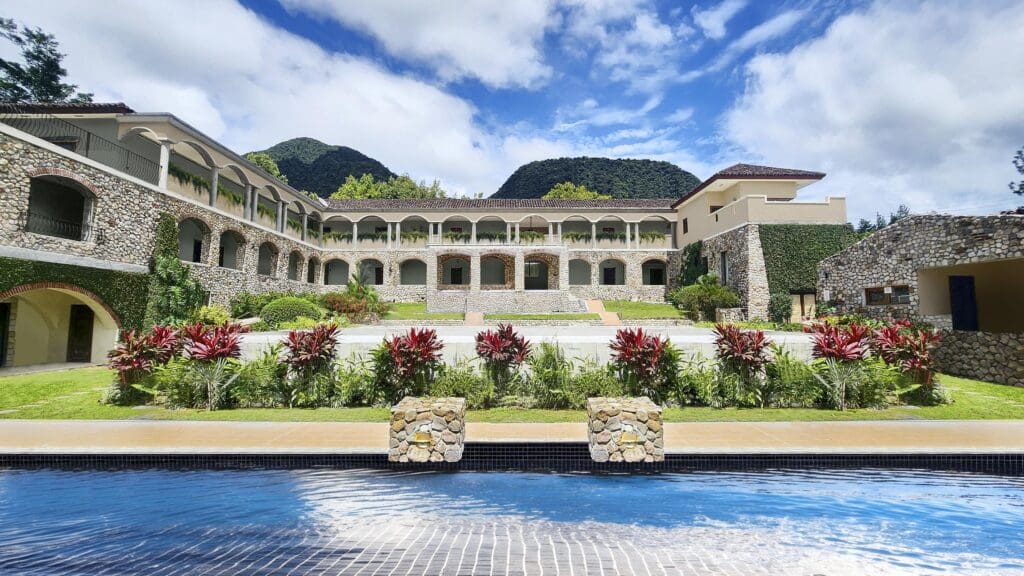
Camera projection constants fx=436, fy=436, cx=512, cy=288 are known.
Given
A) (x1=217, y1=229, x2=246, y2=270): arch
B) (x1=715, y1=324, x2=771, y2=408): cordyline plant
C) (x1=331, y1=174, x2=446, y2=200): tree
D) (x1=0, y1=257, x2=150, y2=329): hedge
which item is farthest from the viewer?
(x1=331, y1=174, x2=446, y2=200): tree

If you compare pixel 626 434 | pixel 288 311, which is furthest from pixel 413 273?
pixel 626 434

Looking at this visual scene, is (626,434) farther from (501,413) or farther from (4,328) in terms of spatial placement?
(4,328)

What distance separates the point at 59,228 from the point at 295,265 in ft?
48.2

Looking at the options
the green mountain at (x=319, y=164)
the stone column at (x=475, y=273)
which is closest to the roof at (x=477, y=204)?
the stone column at (x=475, y=273)

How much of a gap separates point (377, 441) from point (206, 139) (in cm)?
1949

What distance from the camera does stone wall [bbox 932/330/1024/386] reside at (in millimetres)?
9852

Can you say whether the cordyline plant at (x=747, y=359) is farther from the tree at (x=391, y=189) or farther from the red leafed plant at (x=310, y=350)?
the tree at (x=391, y=189)

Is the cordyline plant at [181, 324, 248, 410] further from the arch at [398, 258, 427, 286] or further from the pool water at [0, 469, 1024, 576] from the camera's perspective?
the arch at [398, 258, 427, 286]

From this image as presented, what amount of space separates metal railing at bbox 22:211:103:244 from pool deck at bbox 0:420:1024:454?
32.5 ft

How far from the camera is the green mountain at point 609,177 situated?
219 ft

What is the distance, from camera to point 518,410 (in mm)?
7660

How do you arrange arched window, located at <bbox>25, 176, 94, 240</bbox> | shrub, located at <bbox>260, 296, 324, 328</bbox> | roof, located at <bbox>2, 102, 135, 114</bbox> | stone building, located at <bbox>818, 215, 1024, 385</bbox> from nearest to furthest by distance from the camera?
stone building, located at <bbox>818, 215, 1024, 385</bbox>, arched window, located at <bbox>25, 176, 94, 240</bbox>, roof, located at <bbox>2, 102, 135, 114</bbox>, shrub, located at <bbox>260, 296, 324, 328</bbox>

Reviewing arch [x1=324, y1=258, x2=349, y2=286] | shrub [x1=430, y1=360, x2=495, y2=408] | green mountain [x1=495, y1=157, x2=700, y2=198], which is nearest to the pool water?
shrub [x1=430, y1=360, x2=495, y2=408]

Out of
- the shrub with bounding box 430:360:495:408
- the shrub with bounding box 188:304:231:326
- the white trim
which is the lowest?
the shrub with bounding box 430:360:495:408
